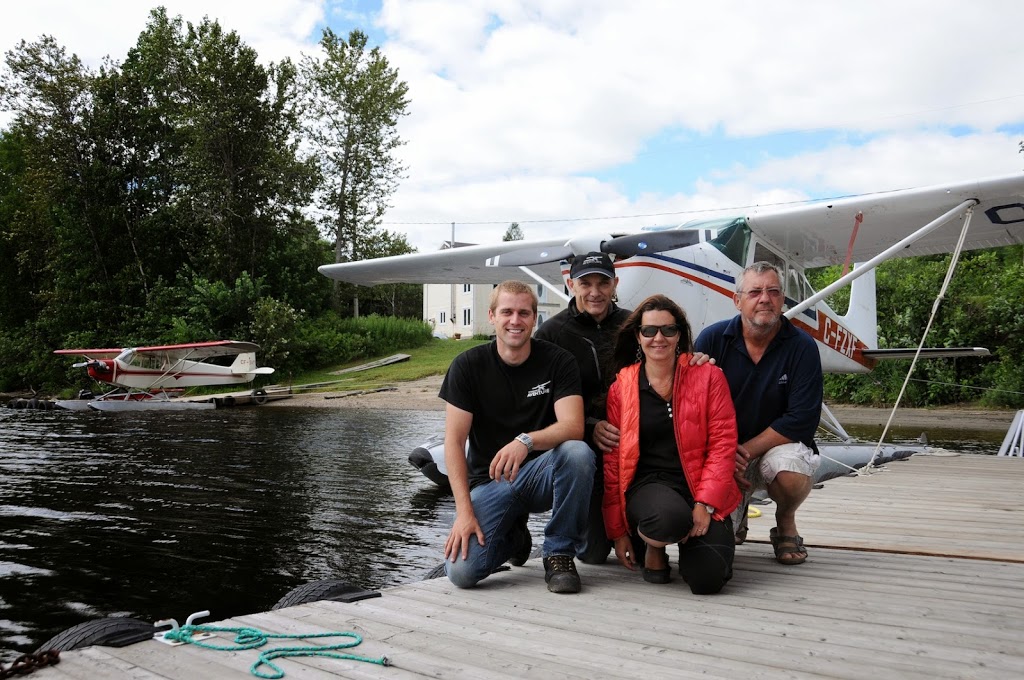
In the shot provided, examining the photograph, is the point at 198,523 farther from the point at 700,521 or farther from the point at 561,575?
the point at 700,521

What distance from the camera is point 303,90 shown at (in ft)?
113

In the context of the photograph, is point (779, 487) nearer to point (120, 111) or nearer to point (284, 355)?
point (284, 355)

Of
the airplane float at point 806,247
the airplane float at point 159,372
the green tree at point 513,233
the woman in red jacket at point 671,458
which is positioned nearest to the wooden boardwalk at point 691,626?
the woman in red jacket at point 671,458

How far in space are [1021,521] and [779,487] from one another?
233 cm

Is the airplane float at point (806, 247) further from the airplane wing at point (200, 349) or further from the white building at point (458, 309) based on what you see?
the white building at point (458, 309)

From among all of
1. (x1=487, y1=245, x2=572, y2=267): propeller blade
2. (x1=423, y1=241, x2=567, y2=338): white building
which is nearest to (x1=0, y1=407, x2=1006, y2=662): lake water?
(x1=487, y1=245, x2=572, y2=267): propeller blade


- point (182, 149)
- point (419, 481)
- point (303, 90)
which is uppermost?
point (303, 90)

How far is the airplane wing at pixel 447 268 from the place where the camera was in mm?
10750

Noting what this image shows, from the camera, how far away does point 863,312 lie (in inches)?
467

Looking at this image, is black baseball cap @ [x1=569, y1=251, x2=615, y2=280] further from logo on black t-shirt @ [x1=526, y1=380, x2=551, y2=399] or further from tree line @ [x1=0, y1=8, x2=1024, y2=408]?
tree line @ [x1=0, y1=8, x2=1024, y2=408]

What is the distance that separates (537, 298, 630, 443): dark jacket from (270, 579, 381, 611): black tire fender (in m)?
1.12

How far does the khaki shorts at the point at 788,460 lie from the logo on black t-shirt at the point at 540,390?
1022 mm

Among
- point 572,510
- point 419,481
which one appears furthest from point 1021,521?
point 419,481

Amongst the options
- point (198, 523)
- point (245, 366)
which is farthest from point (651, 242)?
point (245, 366)
